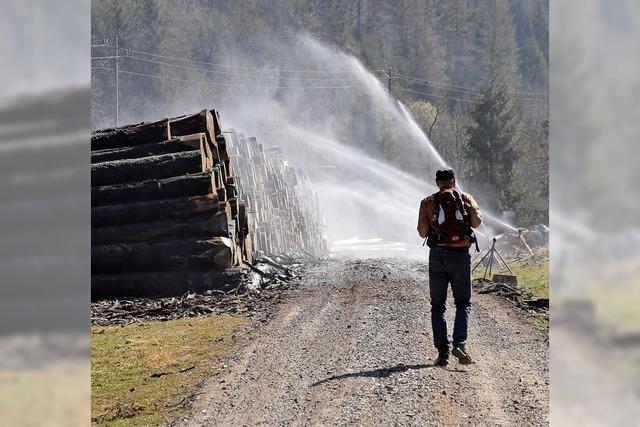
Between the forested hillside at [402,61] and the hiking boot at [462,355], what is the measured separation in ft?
15.4

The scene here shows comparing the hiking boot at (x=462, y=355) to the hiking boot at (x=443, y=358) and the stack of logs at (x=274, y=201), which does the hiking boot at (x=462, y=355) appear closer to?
the hiking boot at (x=443, y=358)

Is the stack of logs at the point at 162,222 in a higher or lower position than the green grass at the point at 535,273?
higher

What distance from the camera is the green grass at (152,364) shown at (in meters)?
6.71

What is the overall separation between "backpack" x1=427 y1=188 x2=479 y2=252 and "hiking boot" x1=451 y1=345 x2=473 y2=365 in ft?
3.27

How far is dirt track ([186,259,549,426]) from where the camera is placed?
609cm

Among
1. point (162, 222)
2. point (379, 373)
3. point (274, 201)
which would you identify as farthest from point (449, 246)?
point (274, 201)

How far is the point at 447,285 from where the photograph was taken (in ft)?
22.4

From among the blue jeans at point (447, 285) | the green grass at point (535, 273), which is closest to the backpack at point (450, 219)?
the blue jeans at point (447, 285)

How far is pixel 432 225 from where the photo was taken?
6.70 m
